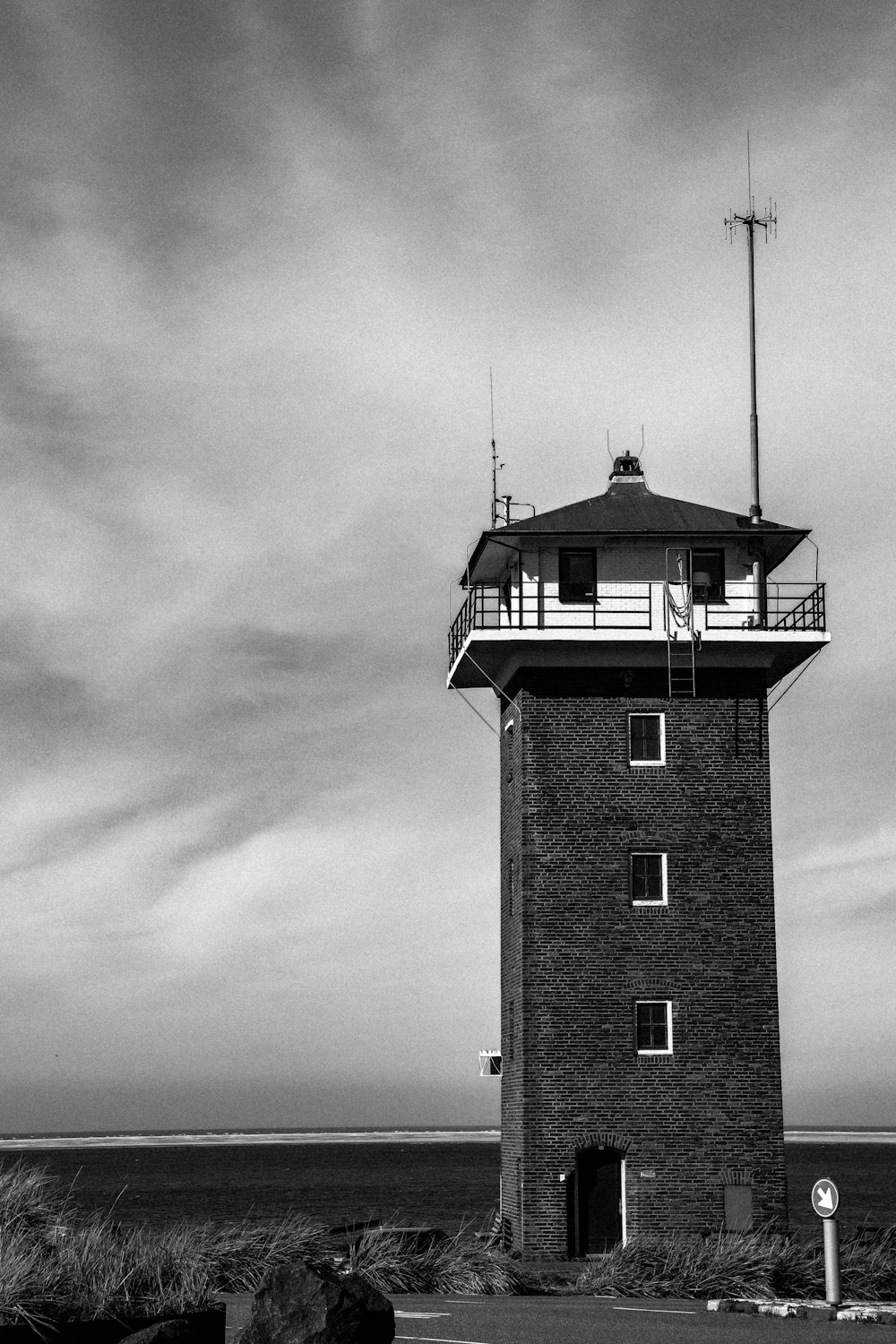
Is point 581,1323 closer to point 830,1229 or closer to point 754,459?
point 830,1229

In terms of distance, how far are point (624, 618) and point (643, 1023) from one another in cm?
894

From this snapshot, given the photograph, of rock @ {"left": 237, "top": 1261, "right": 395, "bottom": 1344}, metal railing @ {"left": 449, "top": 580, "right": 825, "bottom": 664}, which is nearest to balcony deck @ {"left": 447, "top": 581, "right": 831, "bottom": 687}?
metal railing @ {"left": 449, "top": 580, "right": 825, "bottom": 664}

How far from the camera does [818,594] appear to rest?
119ft

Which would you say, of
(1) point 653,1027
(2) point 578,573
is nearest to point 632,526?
(2) point 578,573

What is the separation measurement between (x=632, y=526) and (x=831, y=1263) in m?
17.2

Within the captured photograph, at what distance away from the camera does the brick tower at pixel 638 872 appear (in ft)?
113

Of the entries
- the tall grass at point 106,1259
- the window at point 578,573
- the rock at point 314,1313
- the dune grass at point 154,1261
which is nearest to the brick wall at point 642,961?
the window at point 578,573

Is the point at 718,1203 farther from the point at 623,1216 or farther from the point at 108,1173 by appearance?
the point at 108,1173

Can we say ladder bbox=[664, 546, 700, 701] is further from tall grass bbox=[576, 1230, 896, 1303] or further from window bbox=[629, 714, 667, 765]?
tall grass bbox=[576, 1230, 896, 1303]

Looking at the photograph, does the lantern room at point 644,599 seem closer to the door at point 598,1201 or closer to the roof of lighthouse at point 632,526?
A: the roof of lighthouse at point 632,526

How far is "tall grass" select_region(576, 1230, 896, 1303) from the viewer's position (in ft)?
92.8

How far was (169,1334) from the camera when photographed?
16.8 metres

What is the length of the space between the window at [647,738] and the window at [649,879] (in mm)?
2139

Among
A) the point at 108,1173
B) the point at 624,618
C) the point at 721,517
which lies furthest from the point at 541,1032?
the point at 108,1173
